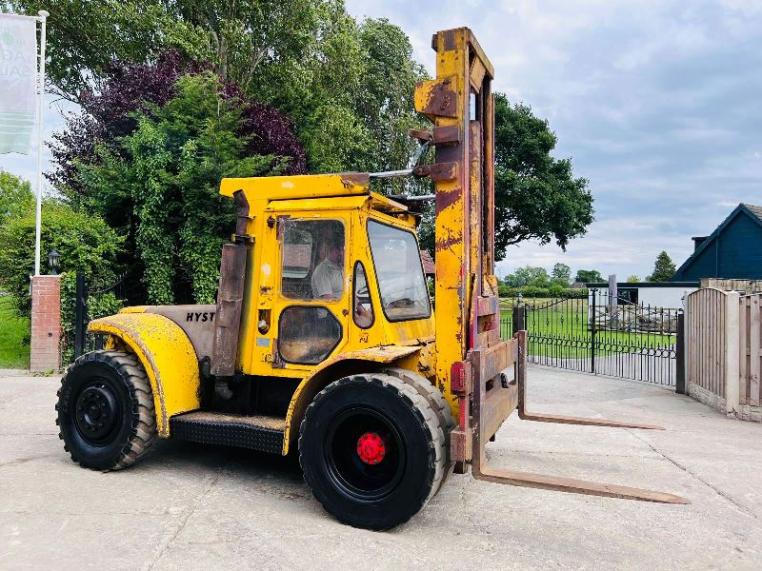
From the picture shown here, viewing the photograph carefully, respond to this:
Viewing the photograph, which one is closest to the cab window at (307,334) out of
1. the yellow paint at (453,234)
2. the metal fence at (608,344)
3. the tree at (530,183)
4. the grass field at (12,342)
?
the yellow paint at (453,234)

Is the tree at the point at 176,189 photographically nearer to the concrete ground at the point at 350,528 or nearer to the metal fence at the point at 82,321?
the metal fence at the point at 82,321

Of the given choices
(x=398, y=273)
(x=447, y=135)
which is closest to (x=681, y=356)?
(x=398, y=273)

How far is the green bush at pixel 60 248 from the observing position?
12.0m

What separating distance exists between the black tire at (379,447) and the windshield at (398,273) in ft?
2.75

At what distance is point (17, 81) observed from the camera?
11.7 meters

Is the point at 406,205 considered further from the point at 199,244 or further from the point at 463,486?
the point at 199,244

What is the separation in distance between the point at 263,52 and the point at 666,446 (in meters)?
17.6

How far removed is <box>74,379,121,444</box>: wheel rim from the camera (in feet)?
17.0

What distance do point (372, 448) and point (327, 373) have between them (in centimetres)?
72

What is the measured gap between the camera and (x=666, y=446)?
6.84 meters

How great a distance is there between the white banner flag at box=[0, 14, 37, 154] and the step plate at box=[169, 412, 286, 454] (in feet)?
31.9

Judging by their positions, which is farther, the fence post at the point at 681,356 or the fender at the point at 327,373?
the fence post at the point at 681,356

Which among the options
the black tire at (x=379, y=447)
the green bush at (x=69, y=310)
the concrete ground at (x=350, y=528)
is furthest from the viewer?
the green bush at (x=69, y=310)

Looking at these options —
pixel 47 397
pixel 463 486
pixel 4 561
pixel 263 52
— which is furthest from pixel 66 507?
pixel 263 52
